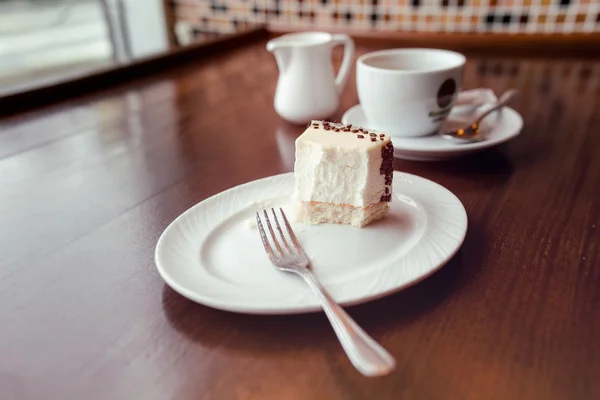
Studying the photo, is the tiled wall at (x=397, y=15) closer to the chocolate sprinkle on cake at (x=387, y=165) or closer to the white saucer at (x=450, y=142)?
the white saucer at (x=450, y=142)

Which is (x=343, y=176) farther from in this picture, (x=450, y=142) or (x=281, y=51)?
(x=281, y=51)

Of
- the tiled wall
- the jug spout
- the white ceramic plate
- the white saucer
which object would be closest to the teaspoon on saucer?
the white saucer

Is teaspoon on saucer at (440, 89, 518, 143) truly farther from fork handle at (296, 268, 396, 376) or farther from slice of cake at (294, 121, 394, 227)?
fork handle at (296, 268, 396, 376)

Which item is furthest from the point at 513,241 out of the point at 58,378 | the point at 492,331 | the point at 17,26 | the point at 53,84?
the point at 17,26

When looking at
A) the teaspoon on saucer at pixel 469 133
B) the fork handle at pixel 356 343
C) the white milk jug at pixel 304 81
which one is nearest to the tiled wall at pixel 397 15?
the white milk jug at pixel 304 81

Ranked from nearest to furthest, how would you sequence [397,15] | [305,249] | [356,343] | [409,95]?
[356,343], [305,249], [409,95], [397,15]

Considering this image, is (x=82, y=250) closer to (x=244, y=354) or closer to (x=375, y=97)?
(x=244, y=354)

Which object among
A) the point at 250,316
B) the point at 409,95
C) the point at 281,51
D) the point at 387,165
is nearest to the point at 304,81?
the point at 281,51

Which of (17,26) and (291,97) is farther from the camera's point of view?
(17,26)
